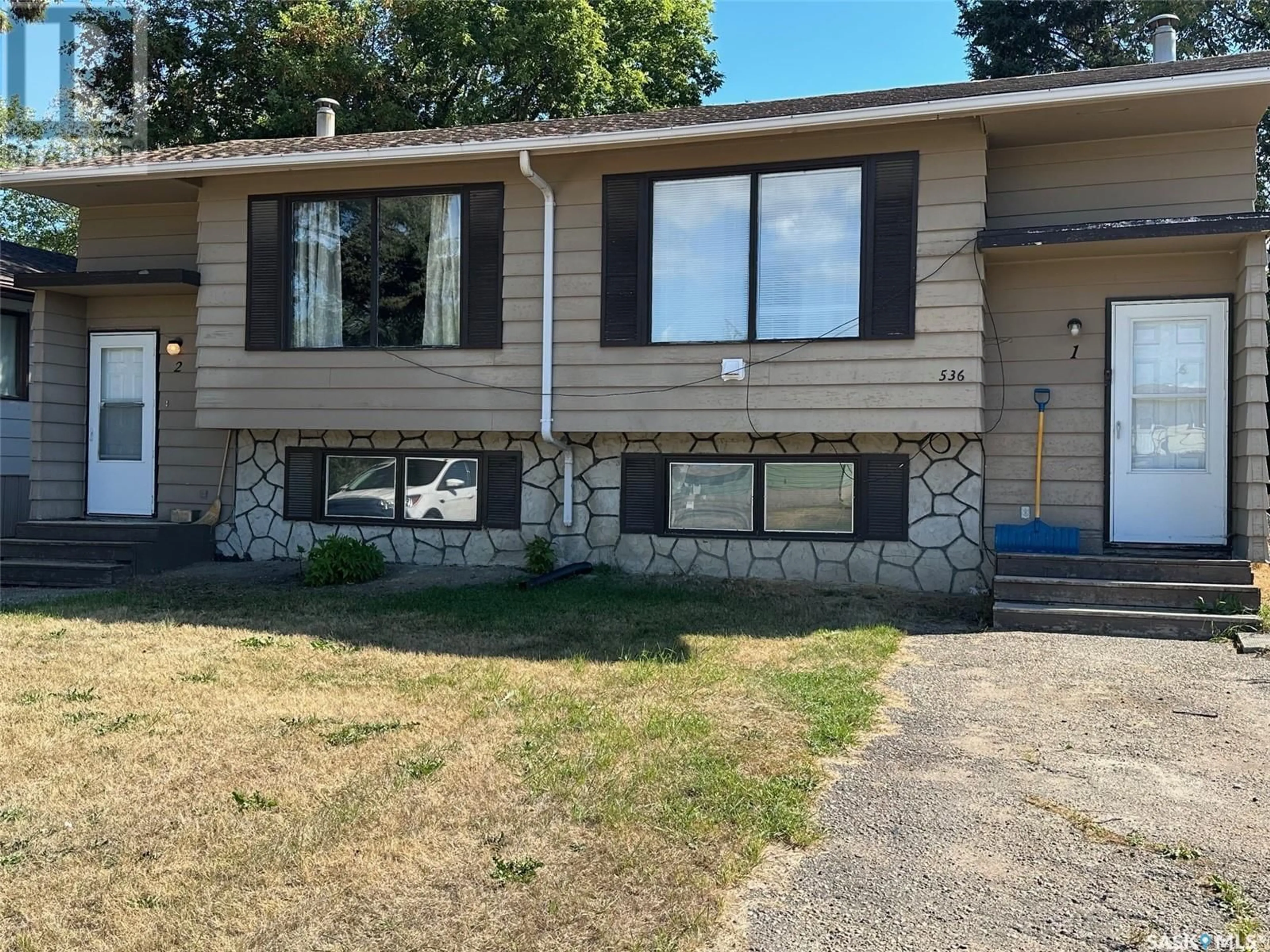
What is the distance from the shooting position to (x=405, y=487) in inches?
382

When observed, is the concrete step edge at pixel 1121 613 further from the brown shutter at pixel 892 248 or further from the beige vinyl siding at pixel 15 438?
the beige vinyl siding at pixel 15 438

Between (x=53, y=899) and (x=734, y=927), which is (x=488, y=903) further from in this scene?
(x=53, y=899)

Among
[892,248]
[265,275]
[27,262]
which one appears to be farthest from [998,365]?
[27,262]

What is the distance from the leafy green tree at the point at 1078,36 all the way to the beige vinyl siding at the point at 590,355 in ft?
40.6

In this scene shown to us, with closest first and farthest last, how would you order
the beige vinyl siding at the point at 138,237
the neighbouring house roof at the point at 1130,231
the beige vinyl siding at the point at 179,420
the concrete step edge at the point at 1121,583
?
the concrete step edge at the point at 1121,583, the neighbouring house roof at the point at 1130,231, the beige vinyl siding at the point at 179,420, the beige vinyl siding at the point at 138,237

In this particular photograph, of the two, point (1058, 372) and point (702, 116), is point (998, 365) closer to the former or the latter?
point (1058, 372)

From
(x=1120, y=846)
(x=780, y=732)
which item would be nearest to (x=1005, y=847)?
(x=1120, y=846)

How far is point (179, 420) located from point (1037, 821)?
31.3ft

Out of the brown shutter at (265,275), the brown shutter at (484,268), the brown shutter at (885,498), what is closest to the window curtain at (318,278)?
the brown shutter at (265,275)

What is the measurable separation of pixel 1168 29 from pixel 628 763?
27.1ft

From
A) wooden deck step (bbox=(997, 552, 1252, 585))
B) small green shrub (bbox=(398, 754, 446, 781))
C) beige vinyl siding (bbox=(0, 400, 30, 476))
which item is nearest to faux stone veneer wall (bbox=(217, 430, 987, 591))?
wooden deck step (bbox=(997, 552, 1252, 585))

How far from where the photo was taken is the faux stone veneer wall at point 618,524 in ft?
27.2

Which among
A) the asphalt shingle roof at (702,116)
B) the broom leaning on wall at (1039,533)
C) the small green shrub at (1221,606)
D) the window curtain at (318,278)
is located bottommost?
the small green shrub at (1221,606)

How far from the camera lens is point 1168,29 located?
863 centimetres
